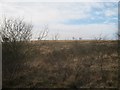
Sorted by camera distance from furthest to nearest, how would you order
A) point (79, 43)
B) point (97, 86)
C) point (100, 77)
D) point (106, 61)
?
point (79, 43) → point (106, 61) → point (100, 77) → point (97, 86)

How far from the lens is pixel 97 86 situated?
50.7 feet

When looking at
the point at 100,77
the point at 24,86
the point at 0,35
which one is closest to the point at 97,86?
the point at 100,77

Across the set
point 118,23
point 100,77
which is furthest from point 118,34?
point 100,77

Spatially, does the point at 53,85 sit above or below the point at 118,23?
below

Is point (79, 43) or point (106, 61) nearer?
point (106, 61)

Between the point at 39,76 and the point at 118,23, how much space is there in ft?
19.6

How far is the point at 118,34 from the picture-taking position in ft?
51.2

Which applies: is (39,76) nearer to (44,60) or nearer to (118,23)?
(44,60)

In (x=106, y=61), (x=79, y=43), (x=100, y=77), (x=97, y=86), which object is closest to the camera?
(x=97, y=86)

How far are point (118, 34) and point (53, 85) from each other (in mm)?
4702

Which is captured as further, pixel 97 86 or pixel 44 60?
pixel 44 60

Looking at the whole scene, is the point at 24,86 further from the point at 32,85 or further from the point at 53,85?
the point at 53,85

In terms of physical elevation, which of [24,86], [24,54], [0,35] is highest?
[0,35]

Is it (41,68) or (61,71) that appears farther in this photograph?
(41,68)
